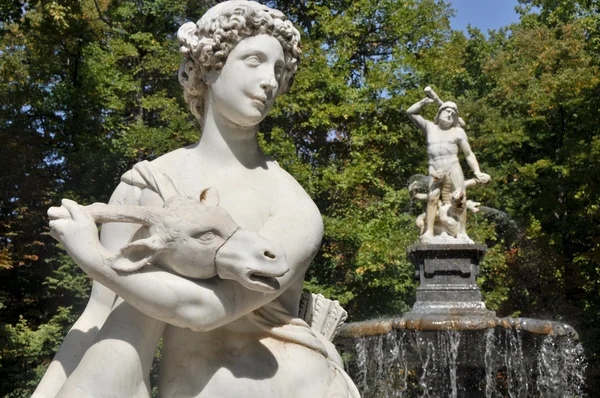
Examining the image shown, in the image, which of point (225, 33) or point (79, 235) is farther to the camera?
point (225, 33)

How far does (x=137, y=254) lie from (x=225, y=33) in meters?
0.77

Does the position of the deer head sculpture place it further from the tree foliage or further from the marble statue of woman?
the tree foliage

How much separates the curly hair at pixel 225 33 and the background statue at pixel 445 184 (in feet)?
40.2

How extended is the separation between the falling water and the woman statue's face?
1030cm

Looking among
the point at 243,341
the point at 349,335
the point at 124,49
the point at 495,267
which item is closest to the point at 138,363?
the point at 243,341

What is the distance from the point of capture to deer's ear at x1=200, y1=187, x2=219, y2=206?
7.77ft

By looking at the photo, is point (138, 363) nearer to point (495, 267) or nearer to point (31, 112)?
point (31, 112)

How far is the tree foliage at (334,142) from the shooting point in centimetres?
1795

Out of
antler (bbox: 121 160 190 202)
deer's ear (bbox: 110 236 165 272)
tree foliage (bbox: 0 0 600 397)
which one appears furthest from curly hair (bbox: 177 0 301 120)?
tree foliage (bbox: 0 0 600 397)

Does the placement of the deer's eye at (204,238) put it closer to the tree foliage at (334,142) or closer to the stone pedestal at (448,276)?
the stone pedestal at (448,276)

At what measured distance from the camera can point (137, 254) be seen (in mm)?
2236

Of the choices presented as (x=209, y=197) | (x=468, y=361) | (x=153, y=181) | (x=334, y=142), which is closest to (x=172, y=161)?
(x=153, y=181)

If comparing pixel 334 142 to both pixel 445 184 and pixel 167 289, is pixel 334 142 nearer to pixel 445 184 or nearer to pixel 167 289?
pixel 445 184

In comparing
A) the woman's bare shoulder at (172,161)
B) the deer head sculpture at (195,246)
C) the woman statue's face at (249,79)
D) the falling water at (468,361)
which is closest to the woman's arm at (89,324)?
the woman's bare shoulder at (172,161)
